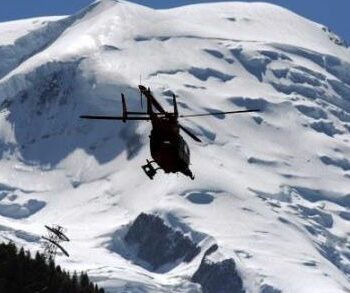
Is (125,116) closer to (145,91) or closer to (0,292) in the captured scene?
(145,91)

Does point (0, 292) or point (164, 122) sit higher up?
point (164, 122)

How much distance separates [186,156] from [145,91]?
21.1ft

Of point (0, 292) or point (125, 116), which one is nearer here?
point (125, 116)

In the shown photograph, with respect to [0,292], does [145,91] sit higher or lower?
higher

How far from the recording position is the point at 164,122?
12369 cm

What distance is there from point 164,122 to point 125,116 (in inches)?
135

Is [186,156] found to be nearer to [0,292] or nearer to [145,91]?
[145,91]

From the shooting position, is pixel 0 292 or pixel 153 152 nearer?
pixel 153 152

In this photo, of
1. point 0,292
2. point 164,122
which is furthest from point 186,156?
point 0,292

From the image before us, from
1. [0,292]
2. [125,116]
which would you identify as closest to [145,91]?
[125,116]

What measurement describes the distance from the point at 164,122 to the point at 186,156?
296 centimetres

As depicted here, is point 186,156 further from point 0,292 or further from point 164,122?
point 0,292

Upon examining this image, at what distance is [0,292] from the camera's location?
653 feet

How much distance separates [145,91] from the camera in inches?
4759
